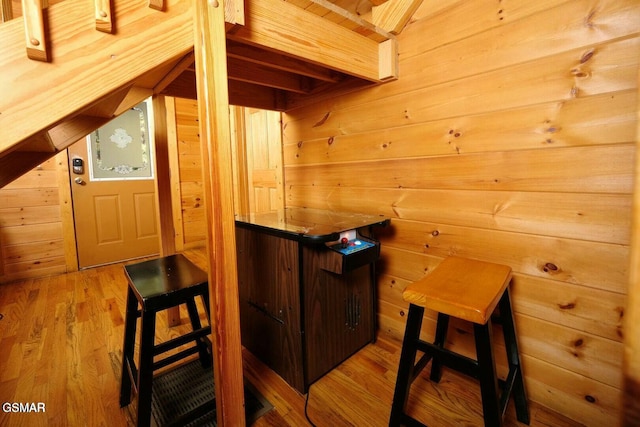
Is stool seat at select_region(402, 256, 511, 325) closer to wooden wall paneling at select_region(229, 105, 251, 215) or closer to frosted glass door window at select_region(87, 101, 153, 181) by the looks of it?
→ wooden wall paneling at select_region(229, 105, 251, 215)

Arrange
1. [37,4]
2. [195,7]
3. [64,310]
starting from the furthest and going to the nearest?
[64,310] → [195,7] → [37,4]

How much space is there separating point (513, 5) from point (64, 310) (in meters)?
3.40

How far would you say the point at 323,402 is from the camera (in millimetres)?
1390

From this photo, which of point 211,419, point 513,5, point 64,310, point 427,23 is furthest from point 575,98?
point 64,310

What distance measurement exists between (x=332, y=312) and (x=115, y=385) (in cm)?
114

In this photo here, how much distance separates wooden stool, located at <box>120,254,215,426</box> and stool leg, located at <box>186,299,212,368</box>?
0.01 meters

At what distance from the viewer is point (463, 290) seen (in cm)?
103

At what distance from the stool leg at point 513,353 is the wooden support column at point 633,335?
823mm

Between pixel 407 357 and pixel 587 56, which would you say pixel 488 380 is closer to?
pixel 407 357

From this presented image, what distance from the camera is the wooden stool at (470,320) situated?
96 cm

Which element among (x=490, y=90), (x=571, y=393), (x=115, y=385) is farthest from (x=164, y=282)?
(x=571, y=393)

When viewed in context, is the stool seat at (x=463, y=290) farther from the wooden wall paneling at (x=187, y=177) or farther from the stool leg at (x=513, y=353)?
the wooden wall paneling at (x=187, y=177)

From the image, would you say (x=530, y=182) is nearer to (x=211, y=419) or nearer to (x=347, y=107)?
(x=347, y=107)

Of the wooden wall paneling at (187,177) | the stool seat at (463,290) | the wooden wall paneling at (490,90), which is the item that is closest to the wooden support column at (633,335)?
the stool seat at (463,290)
